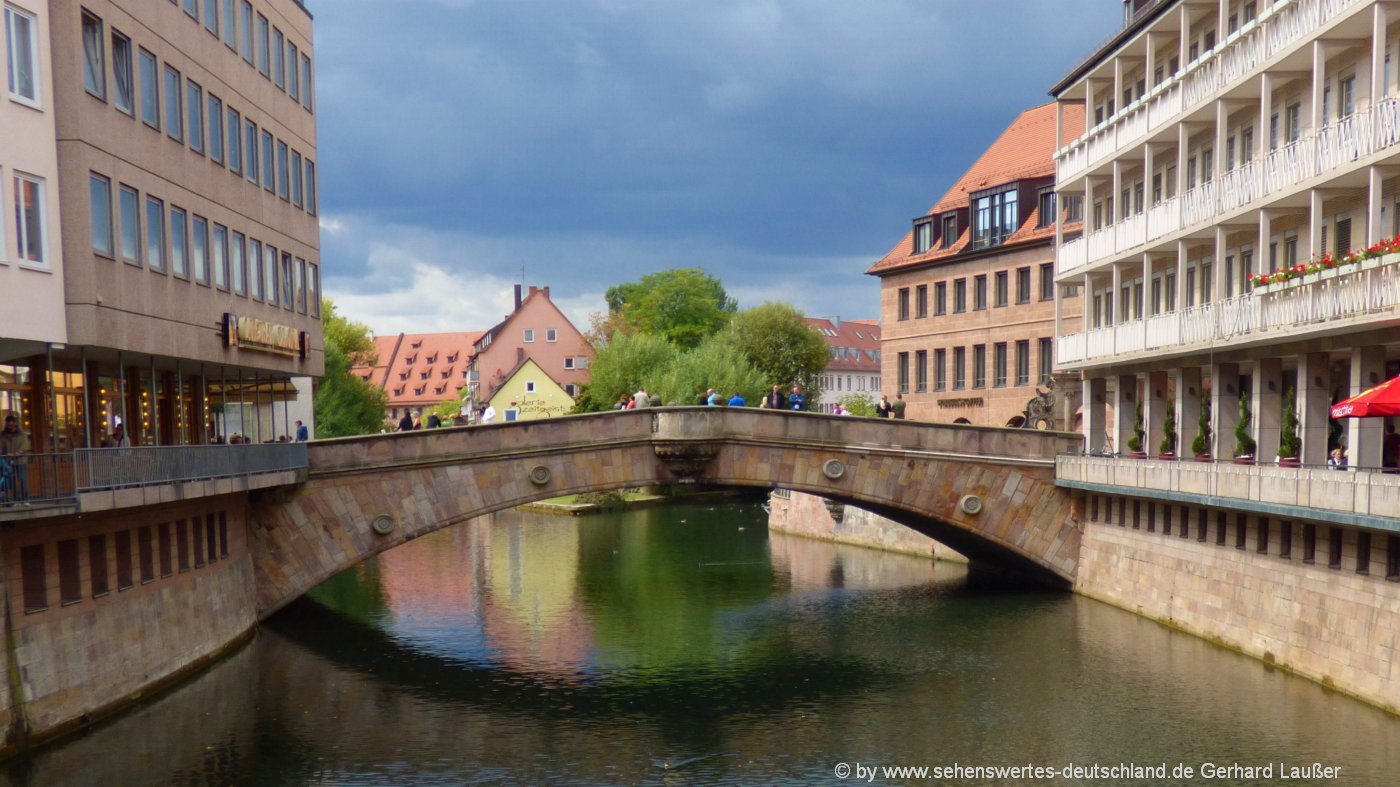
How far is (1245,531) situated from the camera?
88.6 ft

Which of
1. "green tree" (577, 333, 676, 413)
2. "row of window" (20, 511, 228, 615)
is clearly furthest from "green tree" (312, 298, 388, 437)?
"row of window" (20, 511, 228, 615)

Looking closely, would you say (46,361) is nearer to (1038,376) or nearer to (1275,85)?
(1275,85)

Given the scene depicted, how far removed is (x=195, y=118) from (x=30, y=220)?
8.17 metres

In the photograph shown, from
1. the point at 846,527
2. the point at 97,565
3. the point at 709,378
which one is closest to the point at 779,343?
the point at 709,378

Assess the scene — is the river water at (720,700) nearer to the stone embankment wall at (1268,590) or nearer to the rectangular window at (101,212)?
the stone embankment wall at (1268,590)

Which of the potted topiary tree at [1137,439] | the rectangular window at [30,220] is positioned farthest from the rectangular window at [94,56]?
the potted topiary tree at [1137,439]

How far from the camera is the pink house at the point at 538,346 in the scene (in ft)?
349

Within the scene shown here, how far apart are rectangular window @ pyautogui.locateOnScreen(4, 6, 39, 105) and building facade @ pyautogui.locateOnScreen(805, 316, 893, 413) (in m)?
103

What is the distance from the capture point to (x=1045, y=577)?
38.6 m

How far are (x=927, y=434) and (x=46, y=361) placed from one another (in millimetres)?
20684

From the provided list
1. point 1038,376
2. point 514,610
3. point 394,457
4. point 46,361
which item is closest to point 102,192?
point 46,361

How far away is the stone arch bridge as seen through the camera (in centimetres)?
3288

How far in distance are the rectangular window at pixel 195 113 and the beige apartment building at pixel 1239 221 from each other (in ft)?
72.8

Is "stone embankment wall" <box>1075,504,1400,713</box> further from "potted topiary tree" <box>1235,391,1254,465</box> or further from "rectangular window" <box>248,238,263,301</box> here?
"rectangular window" <box>248,238,263,301</box>
